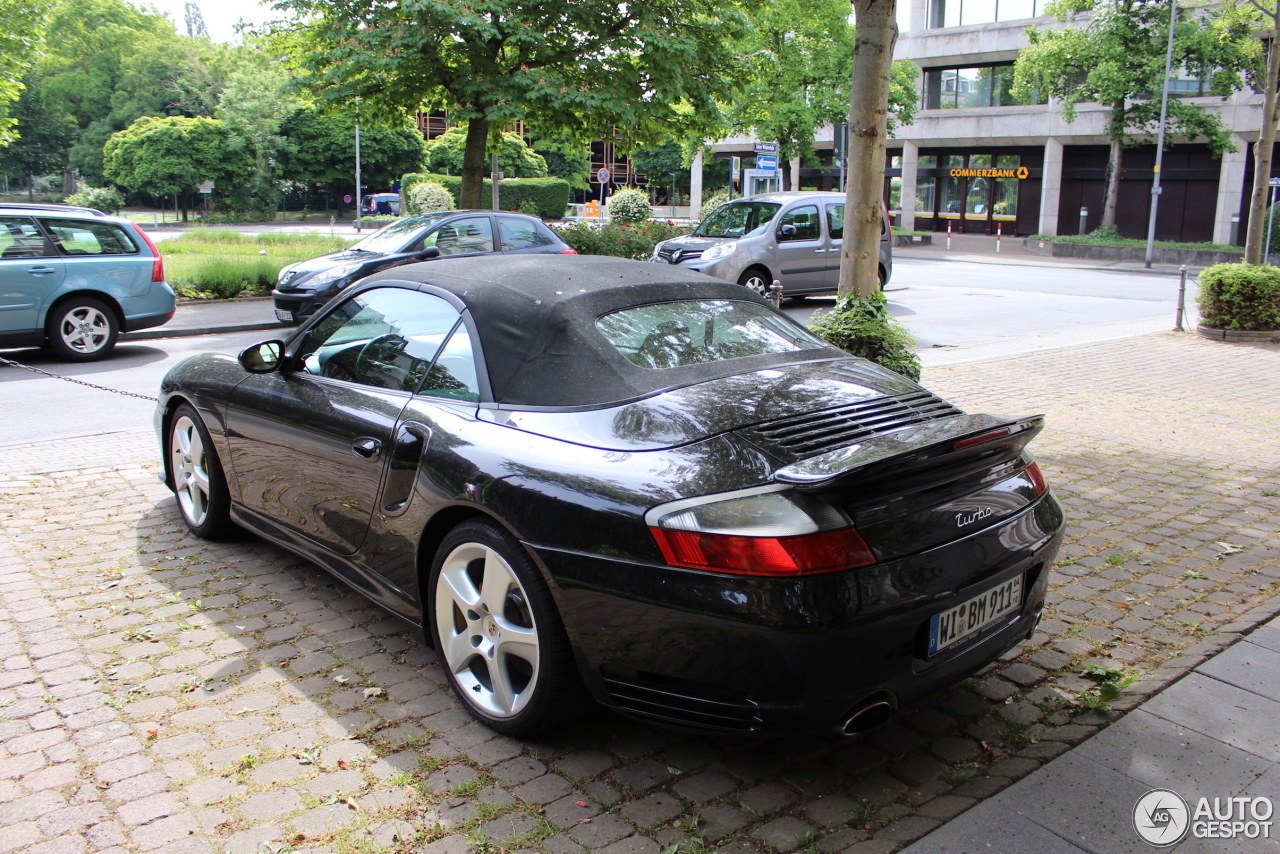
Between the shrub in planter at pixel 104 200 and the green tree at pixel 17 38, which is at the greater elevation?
the green tree at pixel 17 38

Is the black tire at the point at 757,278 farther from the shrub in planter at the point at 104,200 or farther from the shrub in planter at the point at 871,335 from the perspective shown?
the shrub in planter at the point at 104,200

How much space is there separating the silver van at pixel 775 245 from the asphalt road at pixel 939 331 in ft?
2.39

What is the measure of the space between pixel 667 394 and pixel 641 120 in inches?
653

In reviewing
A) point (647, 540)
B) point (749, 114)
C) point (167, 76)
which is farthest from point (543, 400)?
point (167, 76)

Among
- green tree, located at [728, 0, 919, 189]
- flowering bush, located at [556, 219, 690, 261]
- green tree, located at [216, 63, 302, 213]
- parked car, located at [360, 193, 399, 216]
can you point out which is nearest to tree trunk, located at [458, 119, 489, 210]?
flowering bush, located at [556, 219, 690, 261]

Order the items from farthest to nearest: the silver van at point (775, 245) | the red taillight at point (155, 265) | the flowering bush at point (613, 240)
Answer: the flowering bush at point (613, 240) → the silver van at point (775, 245) → the red taillight at point (155, 265)

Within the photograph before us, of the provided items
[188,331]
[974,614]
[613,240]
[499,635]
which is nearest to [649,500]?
[499,635]

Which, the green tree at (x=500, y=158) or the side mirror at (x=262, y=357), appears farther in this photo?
the green tree at (x=500, y=158)

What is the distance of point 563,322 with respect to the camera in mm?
3449

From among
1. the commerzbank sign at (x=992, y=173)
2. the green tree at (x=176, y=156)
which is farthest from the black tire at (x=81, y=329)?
the green tree at (x=176, y=156)

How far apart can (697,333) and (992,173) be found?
159 ft

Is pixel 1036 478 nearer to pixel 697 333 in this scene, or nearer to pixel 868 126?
pixel 697 333

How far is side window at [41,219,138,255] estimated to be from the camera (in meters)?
11.2

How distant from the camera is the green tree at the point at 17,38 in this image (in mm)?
20594
